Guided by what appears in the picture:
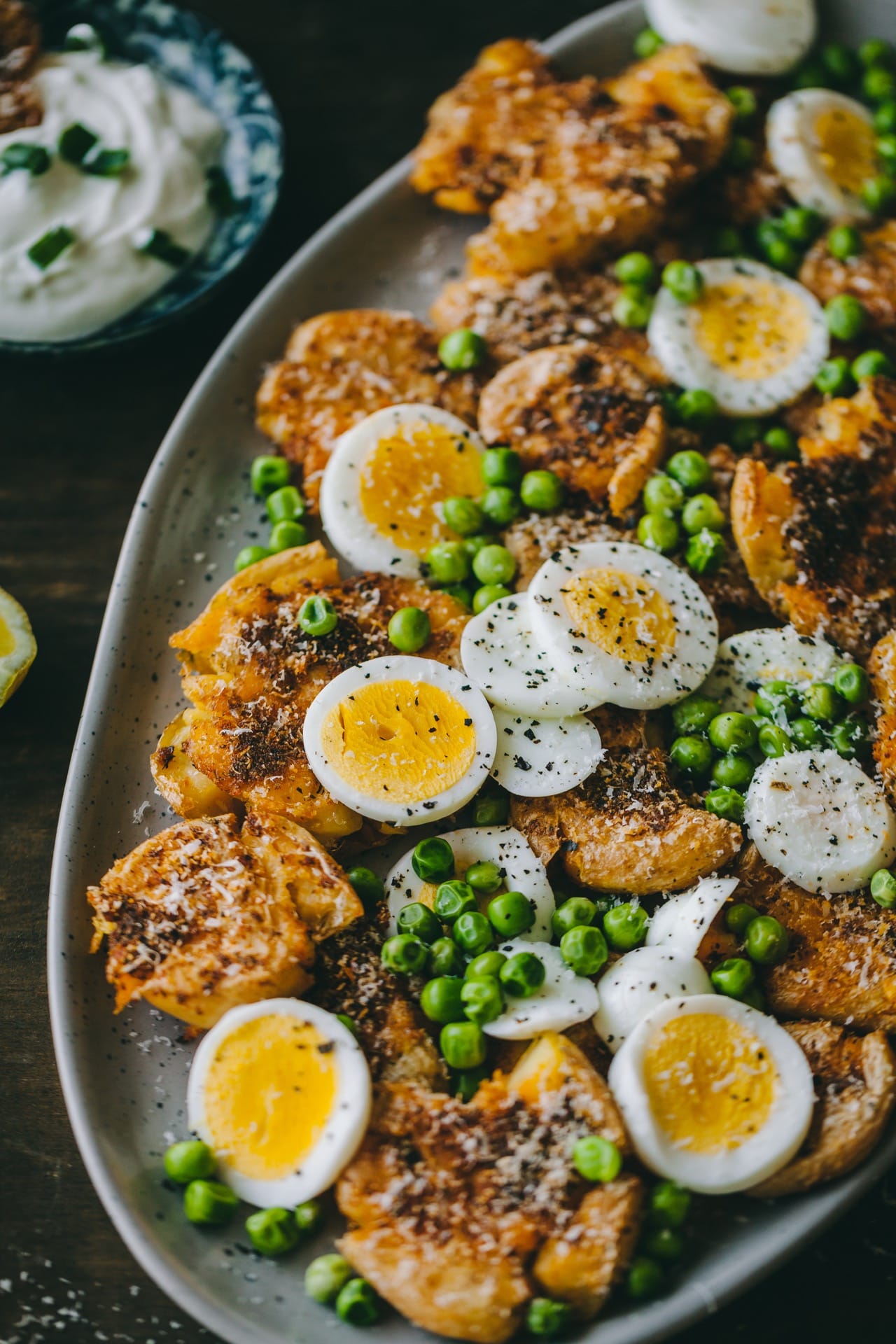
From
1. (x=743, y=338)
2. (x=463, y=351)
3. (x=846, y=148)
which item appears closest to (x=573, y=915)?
(x=463, y=351)

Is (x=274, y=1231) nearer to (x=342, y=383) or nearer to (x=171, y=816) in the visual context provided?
(x=171, y=816)

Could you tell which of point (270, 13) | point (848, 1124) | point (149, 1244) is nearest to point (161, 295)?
point (270, 13)

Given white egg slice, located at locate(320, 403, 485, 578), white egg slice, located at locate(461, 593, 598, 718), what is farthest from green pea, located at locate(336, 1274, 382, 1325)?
white egg slice, located at locate(320, 403, 485, 578)

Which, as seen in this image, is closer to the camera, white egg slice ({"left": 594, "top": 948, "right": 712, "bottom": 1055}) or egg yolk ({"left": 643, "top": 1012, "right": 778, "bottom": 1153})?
egg yolk ({"left": 643, "top": 1012, "right": 778, "bottom": 1153})

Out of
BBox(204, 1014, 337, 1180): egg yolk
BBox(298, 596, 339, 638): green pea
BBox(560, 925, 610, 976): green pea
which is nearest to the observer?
BBox(204, 1014, 337, 1180): egg yolk

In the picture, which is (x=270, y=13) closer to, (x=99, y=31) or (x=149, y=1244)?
(x=99, y=31)

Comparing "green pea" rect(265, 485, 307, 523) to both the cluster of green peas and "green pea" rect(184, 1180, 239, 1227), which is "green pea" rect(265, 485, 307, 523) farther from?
"green pea" rect(184, 1180, 239, 1227)
